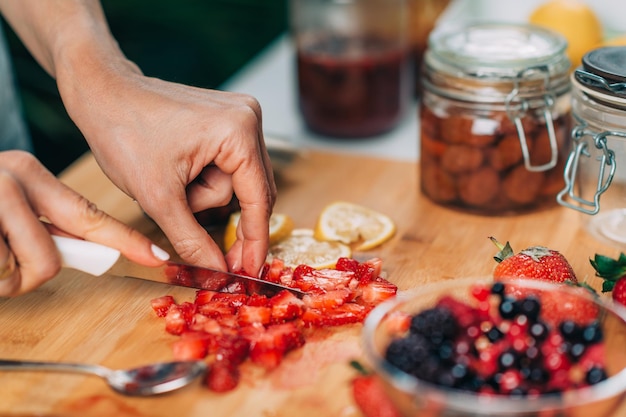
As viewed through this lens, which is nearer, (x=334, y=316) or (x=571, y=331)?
(x=571, y=331)

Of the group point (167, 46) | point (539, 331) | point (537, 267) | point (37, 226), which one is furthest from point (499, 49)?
point (167, 46)

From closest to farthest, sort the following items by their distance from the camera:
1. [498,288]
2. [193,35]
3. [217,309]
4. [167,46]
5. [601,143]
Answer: [498,288] < [217,309] < [601,143] < [167,46] < [193,35]

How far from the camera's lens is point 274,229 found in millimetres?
1812

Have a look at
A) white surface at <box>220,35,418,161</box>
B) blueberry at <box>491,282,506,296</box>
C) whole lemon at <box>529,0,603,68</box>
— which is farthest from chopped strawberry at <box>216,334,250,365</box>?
whole lemon at <box>529,0,603,68</box>

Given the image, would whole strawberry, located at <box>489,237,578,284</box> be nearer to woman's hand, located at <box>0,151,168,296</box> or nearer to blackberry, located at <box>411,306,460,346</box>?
blackberry, located at <box>411,306,460,346</box>

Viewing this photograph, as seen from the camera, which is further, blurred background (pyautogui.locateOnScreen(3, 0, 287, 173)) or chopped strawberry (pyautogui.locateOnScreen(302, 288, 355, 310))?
blurred background (pyautogui.locateOnScreen(3, 0, 287, 173))

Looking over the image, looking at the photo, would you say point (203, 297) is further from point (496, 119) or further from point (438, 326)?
point (496, 119)

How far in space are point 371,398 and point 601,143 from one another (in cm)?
76

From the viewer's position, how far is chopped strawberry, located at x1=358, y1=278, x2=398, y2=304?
1.55m

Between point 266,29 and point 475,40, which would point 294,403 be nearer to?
point 475,40

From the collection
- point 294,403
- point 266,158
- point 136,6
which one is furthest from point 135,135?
point 136,6

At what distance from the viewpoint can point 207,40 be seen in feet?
12.7

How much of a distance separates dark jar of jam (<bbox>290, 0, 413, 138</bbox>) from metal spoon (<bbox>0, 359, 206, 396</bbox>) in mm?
1242

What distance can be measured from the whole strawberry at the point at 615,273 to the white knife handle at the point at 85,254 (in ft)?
2.83
